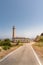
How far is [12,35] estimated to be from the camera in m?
154

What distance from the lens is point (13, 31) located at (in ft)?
499

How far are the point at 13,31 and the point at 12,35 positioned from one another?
431 cm
